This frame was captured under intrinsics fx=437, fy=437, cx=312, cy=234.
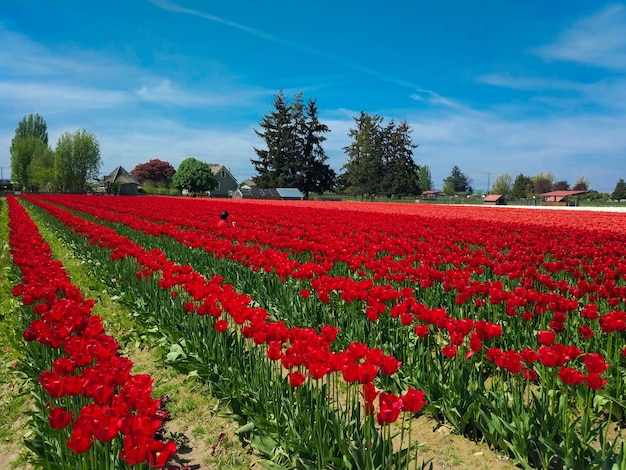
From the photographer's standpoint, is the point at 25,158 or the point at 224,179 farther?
the point at 224,179

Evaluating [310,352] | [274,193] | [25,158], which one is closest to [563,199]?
[274,193]

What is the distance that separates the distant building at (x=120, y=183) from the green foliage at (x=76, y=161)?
7.28 m

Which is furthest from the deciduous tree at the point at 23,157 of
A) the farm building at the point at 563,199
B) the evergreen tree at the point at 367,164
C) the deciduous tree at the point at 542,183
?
the deciduous tree at the point at 542,183

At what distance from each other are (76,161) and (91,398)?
83368mm

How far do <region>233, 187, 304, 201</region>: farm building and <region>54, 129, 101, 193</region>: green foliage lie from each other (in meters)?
26.5

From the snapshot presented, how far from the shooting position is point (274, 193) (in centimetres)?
8031

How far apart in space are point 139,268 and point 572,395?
22.2ft

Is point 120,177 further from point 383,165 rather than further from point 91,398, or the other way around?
point 91,398

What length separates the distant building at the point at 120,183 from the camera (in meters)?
84.8

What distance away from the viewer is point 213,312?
427 centimetres

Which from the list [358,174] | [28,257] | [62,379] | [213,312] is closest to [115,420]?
[62,379]

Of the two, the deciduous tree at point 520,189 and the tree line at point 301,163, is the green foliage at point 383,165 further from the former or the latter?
the deciduous tree at point 520,189

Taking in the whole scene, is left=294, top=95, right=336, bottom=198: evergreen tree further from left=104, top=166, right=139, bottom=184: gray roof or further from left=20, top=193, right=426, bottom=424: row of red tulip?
left=20, top=193, right=426, bottom=424: row of red tulip

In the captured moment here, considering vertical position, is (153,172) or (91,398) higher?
(153,172)
